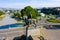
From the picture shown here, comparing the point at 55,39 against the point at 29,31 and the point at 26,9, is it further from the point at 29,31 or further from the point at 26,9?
the point at 26,9

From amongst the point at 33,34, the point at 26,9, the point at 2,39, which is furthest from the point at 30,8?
the point at 33,34

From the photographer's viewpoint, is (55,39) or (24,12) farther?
Answer: (24,12)

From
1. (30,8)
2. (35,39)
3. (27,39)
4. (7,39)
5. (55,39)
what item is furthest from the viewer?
(30,8)

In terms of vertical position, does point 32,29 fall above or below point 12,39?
above

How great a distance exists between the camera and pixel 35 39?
407 inches

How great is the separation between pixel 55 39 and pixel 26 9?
30.0 m

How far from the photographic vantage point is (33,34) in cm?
1172

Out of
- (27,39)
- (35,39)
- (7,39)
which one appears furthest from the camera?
(7,39)

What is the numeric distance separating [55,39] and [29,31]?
254 cm

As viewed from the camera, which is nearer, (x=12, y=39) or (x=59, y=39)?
(x=59, y=39)

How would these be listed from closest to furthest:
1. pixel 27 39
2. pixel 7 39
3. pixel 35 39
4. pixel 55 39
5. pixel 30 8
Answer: pixel 35 39, pixel 27 39, pixel 55 39, pixel 7 39, pixel 30 8

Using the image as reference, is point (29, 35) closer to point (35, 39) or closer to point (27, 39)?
point (27, 39)

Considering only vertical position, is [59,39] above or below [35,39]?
below

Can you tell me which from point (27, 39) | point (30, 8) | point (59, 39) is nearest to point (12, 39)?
point (27, 39)
